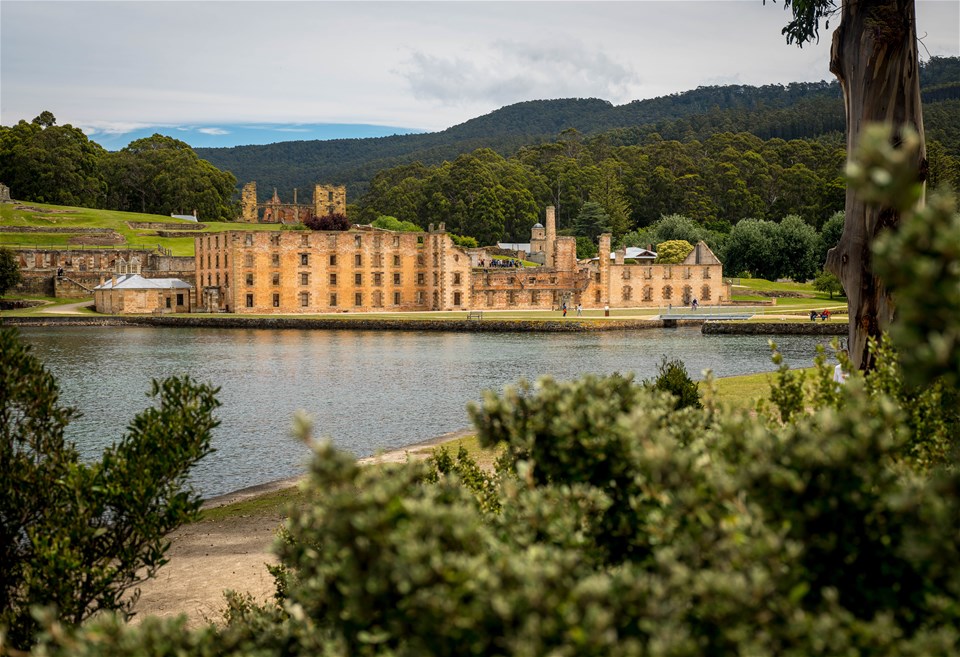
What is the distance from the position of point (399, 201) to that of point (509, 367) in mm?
79891

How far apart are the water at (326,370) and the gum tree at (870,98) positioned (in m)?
8.64

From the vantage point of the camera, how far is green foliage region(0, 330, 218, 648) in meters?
5.81

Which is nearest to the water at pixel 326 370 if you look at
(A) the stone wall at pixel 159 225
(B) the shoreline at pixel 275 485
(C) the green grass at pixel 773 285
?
(B) the shoreline at pixel 275 485

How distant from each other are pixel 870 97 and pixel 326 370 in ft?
96.8

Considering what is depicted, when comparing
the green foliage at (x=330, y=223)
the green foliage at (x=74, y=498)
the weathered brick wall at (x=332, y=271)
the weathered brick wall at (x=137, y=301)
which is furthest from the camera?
the green foliage at (x=330, y=223)

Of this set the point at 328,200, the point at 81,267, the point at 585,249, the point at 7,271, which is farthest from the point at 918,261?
the point at 328,200

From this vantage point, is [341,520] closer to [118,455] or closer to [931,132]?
[118,455]

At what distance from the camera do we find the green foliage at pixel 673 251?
82.5m

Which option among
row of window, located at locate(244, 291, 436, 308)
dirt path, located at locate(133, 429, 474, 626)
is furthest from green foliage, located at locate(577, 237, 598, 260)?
dirt path, located at locate(133, 429, 474, 626)

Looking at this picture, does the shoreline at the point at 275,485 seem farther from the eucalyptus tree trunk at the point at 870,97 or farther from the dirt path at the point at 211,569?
the eucalyptus tree trunk at the point at 870,97

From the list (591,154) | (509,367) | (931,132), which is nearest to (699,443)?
(509,367)

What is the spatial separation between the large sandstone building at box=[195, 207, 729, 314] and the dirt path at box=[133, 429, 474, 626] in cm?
6080

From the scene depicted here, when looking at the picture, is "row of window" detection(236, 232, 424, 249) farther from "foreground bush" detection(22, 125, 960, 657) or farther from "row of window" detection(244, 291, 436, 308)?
"foreground bush" detection(22, 125, 960, 657)

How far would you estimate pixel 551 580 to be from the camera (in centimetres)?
304
